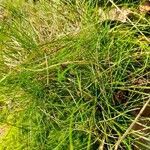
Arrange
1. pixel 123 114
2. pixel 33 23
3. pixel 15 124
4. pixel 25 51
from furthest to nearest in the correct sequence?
pixel 33 23, pixel 25 51, pixel 15 124, pixel 123 114

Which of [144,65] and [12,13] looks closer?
[144,65]

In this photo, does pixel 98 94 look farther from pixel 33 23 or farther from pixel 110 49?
pixel 33 23

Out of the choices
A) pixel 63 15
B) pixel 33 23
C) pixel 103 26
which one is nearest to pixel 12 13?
pixel 33 23

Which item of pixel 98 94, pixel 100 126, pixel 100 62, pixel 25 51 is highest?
pixel 25 51

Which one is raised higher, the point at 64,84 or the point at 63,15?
the point at 63,15

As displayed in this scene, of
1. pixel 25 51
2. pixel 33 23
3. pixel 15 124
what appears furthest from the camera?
pixel 33 23

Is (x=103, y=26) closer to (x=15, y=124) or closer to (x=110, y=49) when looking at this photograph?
(x=110, y=49)

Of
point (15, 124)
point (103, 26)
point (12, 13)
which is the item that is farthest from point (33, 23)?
point (15, 124)
